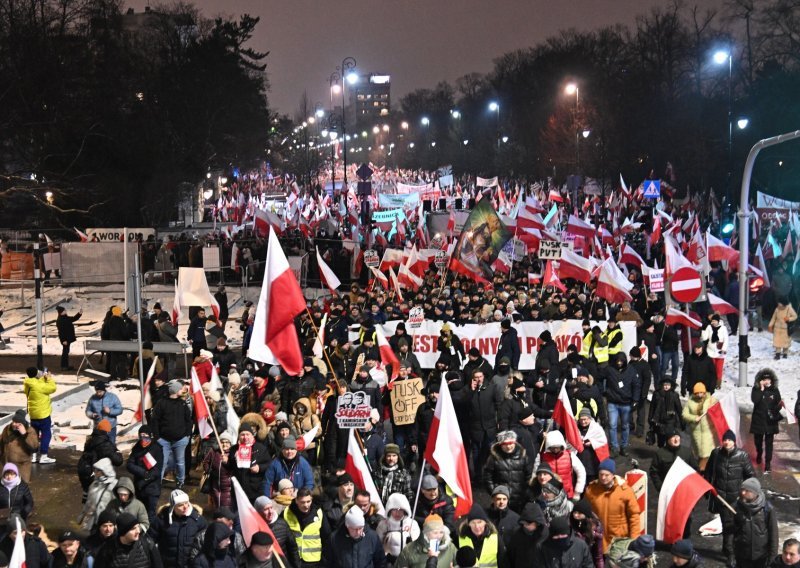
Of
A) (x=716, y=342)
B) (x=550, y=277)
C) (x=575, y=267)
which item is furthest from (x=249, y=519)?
(x=575, y=267)

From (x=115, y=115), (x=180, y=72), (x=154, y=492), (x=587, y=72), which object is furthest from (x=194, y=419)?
(x=587, y=72)

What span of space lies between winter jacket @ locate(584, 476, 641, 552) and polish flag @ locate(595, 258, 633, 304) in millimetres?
10277

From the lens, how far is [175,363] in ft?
66.7

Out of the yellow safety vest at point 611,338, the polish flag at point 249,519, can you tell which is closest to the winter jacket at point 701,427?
the yellow safety vest at point 611,338

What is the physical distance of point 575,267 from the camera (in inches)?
881

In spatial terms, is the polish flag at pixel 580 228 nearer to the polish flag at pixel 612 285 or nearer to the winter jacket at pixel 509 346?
the polish flag at pixel 612 285

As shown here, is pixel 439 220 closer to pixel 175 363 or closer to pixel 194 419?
pixel 175 363

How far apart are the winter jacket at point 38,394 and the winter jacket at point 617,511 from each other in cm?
778

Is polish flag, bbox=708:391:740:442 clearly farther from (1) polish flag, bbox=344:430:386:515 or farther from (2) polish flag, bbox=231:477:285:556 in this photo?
(2) polish flag, bbox=231:477:285:556

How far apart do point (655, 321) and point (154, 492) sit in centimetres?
946

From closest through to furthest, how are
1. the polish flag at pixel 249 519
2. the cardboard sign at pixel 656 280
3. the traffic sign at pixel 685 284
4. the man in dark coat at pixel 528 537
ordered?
the man in dark coat at pixel 528 537, the polish flag at pixel 249 519, the traffic sign at pixel 685 284, the cardboard sign at pixel 656 280

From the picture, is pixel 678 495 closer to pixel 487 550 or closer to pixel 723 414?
pixel 723 414

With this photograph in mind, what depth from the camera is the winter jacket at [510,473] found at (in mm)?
9586

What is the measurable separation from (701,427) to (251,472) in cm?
519
